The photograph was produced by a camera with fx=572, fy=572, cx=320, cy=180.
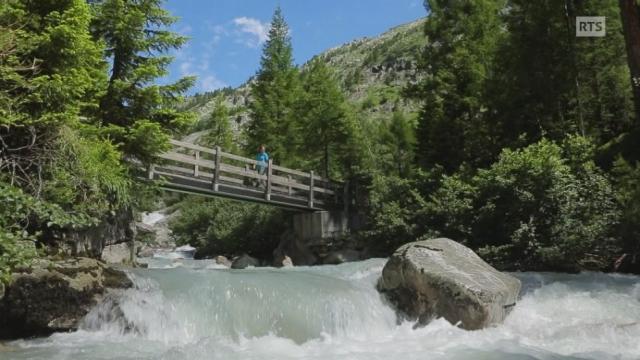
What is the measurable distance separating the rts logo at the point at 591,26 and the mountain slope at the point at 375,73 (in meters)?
69.4

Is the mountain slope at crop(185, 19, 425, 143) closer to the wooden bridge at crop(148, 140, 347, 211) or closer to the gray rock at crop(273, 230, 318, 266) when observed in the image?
the gray rock at crop(273, 230, 318, 266)

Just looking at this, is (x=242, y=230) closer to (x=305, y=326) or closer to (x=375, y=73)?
(x=305, y=326)

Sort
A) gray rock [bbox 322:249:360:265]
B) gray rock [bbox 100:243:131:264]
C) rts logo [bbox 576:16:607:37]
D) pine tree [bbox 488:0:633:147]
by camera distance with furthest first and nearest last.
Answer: gray rock [bbox 322:249:360:265] → pine tree [bbox 488:0:633:147] → rts logo [bbox 576:16:607:37] → gray rock [bbox 100:243:131:264]

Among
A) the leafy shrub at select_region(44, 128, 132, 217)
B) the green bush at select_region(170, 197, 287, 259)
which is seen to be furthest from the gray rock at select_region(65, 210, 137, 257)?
the green bush at select_region(170, 197, 287, 259)

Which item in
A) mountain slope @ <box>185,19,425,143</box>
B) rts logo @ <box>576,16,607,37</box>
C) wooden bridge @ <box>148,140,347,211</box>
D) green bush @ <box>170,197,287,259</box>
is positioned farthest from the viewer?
mountain slope @ <box>185,19,425,143</box>

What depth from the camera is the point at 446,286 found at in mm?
10633

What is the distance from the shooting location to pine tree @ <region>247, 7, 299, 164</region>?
35.4 meters

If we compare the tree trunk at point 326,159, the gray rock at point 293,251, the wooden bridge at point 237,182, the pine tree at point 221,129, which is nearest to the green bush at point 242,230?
the gray rock at point 293,251

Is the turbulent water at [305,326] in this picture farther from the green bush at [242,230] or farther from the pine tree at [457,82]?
the green bush at [242,230]

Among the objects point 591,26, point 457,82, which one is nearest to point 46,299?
point 591,26

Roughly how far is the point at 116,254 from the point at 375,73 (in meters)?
126

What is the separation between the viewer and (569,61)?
20.5 meters

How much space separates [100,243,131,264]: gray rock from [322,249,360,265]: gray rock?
11.0 m

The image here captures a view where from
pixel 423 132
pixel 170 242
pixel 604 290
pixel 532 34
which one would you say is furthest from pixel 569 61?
pixel 170 242
